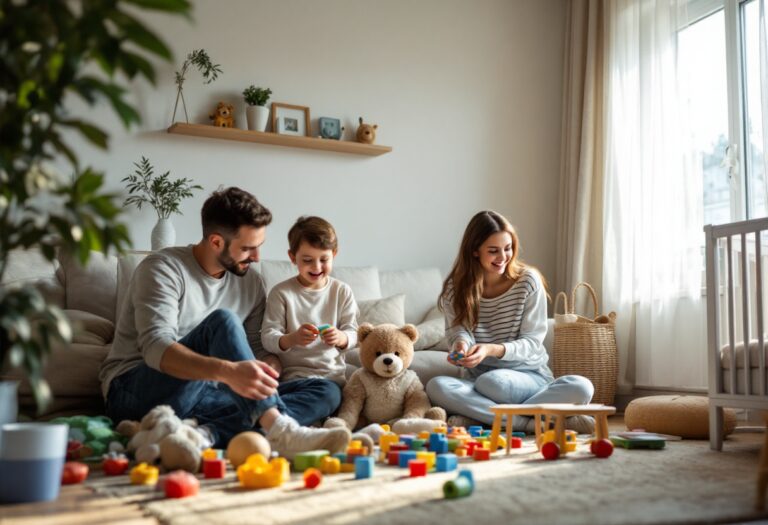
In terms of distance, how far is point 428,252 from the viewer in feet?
14.1

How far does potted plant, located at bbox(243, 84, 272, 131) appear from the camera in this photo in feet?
12.4

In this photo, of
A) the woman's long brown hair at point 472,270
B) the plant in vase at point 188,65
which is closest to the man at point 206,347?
the woman's long brown hair at point 472,270

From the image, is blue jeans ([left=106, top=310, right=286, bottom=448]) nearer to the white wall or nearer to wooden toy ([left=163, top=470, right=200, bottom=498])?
wooden toy ([left=163, top=470, right=200, bottom=498])

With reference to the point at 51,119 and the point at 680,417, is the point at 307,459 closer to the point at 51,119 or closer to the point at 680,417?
the point at 51,119

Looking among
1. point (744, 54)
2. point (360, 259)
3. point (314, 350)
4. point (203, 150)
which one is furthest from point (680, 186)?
point (203, 150)

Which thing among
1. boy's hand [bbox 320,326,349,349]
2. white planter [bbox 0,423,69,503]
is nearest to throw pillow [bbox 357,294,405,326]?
boy's hand [bbox 320,326,349,349]

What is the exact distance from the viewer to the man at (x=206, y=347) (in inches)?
79.4

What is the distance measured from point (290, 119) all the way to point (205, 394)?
77.2 inches

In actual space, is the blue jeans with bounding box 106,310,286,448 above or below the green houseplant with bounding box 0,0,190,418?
below

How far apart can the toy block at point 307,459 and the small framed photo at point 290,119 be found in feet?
7.56

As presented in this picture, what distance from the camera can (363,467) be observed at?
70.5 inches

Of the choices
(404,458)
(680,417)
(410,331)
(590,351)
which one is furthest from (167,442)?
(590,351)

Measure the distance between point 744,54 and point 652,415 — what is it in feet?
5.94

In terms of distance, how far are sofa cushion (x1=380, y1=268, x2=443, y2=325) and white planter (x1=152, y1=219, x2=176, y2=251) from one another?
1042 mm
